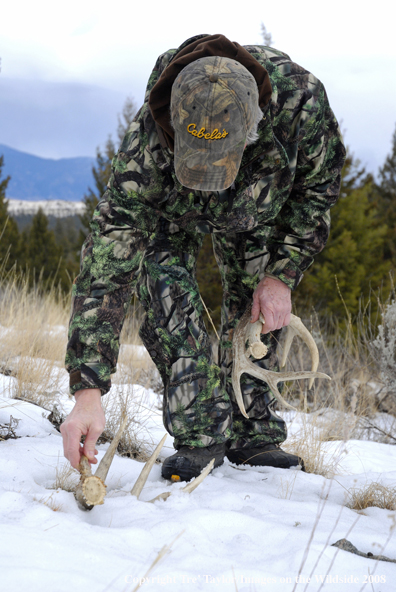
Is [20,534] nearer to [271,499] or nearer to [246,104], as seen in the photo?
[271,499]

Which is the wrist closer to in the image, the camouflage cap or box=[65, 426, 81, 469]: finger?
box=[65, 426, 81, 469]: finger

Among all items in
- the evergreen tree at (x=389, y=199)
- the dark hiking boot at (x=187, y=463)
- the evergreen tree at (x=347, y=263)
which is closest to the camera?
the dark hiking boot at (x=187, y=463)

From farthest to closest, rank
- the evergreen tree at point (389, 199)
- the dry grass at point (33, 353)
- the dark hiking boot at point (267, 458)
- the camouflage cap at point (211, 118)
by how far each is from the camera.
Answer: the evergreen tree at point (389, 199), the dry grass at point (33, 353), the dark hiking boot at point (267, 458), the camouflage cap at point (211, 118)

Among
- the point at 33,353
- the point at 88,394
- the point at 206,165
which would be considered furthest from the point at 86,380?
the point at 33,353

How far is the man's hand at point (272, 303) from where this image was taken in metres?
2.20

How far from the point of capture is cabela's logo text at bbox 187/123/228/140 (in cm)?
166

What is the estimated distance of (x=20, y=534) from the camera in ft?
4.27

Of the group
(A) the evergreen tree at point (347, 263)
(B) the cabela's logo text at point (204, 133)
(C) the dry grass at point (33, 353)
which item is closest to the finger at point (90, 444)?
(B) the cabela's logo text at point (204, 133)

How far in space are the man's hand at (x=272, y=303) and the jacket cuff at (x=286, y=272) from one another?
0.02 metres

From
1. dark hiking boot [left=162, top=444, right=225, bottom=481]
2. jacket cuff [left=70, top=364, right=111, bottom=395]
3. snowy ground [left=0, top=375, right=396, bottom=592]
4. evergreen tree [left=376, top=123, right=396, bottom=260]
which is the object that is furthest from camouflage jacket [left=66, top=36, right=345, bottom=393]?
evergreen tree [left=376, top=123, right=396, bottom=260]

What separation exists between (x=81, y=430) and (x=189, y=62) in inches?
51.7

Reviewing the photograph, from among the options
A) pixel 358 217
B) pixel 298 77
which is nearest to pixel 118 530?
pixel 298 77

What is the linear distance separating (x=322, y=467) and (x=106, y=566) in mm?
1518

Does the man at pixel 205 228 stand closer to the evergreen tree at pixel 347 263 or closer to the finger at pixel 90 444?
the finger at pixel 90 444
